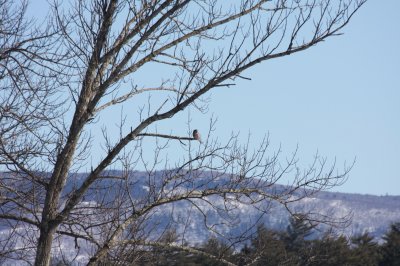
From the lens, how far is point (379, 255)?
3366cm

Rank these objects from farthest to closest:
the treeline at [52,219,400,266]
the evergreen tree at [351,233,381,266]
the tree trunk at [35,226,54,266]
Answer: the evergreen tree at [351,233,381,266], the treeline at [52,219,400,266], the tree trunk at [35,226,54,266]

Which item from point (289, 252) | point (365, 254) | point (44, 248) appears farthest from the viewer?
point (365, 254)

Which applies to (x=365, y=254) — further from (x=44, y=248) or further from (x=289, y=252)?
(x=44, y=248)

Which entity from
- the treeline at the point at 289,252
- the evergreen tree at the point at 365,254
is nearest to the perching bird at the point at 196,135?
the treeline at the point at 289,252

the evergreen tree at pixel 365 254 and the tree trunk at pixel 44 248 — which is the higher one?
the evergreen tree at pixel 365 254

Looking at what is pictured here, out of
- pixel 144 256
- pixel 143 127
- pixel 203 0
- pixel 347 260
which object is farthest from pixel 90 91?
pixel 347 260

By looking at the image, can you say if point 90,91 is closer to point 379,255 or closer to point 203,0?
point 203,0

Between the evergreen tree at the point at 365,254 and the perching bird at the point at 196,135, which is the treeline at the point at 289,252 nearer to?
the evergreen tree at the point at 365,254

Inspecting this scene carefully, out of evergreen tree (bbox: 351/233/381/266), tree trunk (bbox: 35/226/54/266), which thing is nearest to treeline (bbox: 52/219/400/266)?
evergreen tree (bbox: 351/233/381/266)

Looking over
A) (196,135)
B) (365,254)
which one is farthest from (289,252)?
(196,135)

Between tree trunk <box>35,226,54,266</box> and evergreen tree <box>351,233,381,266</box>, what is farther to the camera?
evergreen tree <box>351,233,381,266</box>

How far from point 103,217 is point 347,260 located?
887 inches

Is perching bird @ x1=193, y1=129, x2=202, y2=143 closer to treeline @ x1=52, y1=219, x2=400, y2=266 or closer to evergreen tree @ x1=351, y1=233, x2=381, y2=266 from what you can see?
treeline @ x1=52, y1=219, x2=400, y2=266

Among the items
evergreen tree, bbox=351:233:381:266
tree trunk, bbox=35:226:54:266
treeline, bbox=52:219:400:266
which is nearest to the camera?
tree trunk, bbox=35:226:54:266
